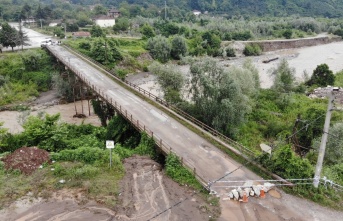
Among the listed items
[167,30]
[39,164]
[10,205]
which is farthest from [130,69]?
[10,205]

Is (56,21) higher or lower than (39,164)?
higher

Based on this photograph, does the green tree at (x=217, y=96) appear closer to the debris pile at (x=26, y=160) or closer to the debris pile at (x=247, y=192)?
the debris pile at (x=247, y=192)

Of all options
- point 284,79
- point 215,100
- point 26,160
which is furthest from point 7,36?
point 284,79

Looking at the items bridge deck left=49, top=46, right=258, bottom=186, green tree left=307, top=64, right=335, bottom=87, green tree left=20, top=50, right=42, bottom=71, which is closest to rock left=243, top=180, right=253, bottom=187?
bridge deck left=49, top=46, right=258, bottom=186

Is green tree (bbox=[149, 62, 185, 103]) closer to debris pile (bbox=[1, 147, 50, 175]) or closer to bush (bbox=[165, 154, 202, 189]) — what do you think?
bush (bbox=[165, 154, 202, 189])

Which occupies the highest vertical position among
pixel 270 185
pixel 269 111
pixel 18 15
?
pixel 18 15

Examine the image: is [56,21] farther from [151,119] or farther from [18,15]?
[151,119]

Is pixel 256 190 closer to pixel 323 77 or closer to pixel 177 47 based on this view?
pixel 323 77

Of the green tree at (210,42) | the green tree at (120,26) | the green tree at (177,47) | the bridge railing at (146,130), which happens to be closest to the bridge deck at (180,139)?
the bridge railing at (146,130)
